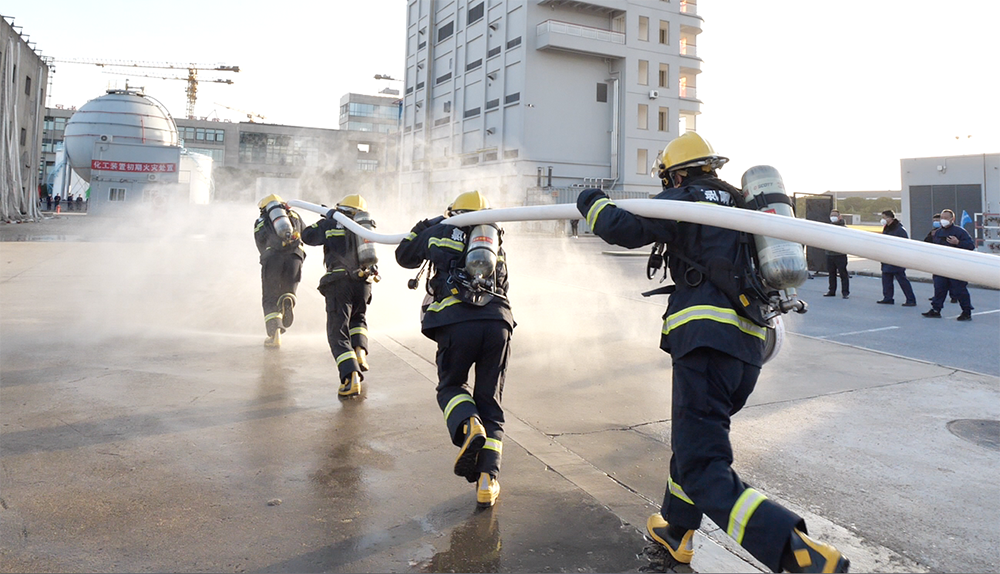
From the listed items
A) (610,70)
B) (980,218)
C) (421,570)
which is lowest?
(421,570)

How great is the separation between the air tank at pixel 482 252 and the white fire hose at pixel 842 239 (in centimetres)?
54

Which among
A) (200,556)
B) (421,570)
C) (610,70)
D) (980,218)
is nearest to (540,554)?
(421,570)

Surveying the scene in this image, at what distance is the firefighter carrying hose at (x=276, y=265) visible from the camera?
6.80 m

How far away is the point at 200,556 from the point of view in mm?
2580

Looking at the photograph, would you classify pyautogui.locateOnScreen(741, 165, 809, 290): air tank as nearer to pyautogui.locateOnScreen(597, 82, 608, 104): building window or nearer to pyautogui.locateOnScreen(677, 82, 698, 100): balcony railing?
pyautogui.locateOnScreen(597, 82, 608, 104): building window

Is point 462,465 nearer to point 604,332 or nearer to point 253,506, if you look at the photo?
point 253,506

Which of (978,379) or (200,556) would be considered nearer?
(200,556)

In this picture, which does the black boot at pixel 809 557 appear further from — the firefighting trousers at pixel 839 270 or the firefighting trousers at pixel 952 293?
the firefighting trousers at pixel 839 270

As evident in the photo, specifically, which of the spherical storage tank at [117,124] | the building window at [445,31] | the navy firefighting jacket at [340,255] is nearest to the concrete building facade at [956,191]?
the navy firefighting jacket at [340,255]

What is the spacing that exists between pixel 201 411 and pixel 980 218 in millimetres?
25394

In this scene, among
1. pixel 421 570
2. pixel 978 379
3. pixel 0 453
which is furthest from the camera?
pixel 978 379

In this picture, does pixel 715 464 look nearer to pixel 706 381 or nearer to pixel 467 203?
pixel 706 381

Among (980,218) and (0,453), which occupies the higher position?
(980,218)

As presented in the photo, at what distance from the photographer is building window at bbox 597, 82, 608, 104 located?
37.5m
